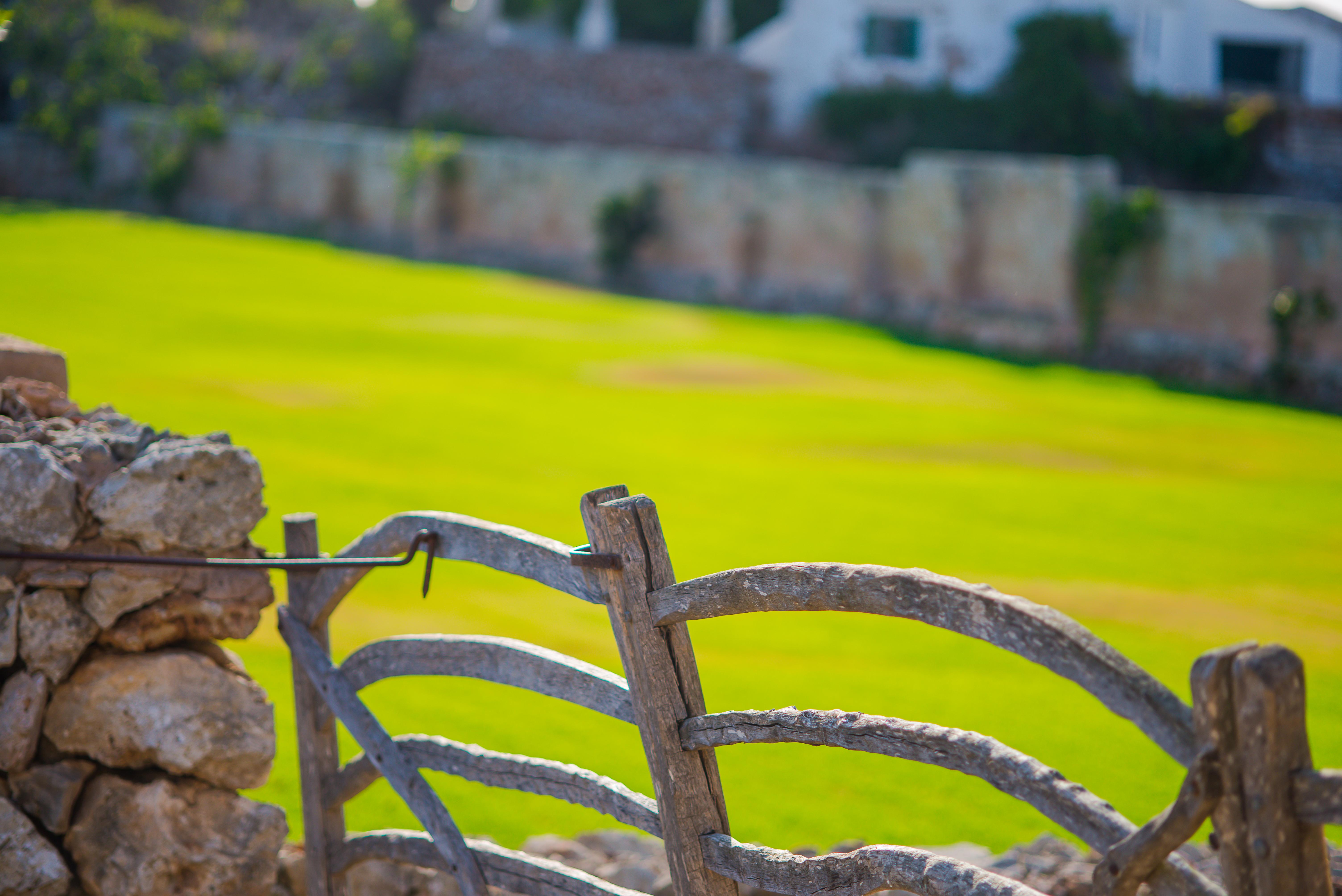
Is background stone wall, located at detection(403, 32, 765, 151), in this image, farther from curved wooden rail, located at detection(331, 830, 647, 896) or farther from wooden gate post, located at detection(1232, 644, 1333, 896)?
wooden gate post, located at detection(1232, 644, 1333, 896)

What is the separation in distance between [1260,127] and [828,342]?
16.2 meters

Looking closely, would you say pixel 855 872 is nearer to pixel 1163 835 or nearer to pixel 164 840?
pixel 1163 835

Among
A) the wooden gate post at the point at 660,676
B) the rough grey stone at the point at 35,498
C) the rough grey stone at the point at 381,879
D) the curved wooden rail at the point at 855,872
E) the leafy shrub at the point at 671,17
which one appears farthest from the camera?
the leafy shrub at the point at 671,17

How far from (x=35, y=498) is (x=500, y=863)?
1.52 meters

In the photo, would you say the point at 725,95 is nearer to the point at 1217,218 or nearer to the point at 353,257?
the point at 353,257

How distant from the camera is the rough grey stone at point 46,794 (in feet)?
10.8

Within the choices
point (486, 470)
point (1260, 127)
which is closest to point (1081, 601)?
point (486, 470)

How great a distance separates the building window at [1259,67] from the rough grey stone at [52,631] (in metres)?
36.2

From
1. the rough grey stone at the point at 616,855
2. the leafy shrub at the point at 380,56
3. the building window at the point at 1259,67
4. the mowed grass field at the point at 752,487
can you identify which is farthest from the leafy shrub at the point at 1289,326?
the leafy shrub at the point at 380,56

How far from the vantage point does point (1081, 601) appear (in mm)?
7453

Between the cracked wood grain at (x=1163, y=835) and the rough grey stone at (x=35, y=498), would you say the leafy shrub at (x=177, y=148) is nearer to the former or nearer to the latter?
the rough grey stone at (x=35, y=498)

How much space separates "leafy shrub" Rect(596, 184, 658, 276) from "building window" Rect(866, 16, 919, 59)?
12889 millimetres

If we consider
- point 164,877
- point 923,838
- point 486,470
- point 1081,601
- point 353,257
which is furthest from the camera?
point 353,257

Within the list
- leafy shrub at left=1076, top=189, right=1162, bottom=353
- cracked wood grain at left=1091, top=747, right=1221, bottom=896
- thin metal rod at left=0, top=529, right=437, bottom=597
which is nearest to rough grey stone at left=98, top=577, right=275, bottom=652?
thin metal rod at left=0, top=529, right=437, bottom=597
